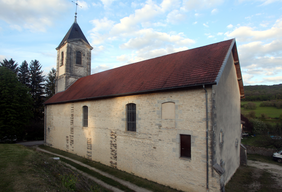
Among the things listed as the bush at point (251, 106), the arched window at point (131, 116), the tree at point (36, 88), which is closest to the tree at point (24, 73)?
the tree at point (36, 88)

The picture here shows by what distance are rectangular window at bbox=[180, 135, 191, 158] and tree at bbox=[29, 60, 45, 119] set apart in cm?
3100

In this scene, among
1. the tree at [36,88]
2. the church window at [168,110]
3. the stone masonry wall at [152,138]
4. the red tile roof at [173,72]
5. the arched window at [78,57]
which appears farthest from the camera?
the tree at [36,88]

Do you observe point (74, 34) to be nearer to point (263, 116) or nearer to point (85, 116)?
point (85, 116)

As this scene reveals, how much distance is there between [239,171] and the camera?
40.1 feet

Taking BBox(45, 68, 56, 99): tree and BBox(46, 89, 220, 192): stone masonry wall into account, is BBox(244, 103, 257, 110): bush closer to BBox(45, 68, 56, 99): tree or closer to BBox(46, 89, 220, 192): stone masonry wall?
BBox(46, 89, 220, 192): stone masonry wall

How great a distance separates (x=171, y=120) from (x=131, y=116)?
319 centimetres

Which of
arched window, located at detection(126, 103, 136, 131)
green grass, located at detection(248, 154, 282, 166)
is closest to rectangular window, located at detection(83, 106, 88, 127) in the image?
arched window, located at detection(126, 103, 136, 131)

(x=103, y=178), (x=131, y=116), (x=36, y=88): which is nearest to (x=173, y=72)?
(x=131, y=116)

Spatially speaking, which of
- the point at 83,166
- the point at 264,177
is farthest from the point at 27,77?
the point at 264,177

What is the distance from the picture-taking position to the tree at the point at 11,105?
59.1 ft

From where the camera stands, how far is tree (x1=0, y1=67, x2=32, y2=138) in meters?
18.0

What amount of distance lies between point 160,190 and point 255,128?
86.0ft

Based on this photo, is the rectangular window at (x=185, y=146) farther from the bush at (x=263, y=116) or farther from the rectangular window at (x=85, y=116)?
the bush at (x=263, y=116)

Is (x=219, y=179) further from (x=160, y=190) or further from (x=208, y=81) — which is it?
(x=208, y=81)
